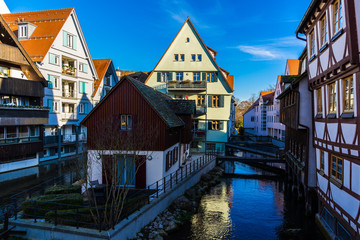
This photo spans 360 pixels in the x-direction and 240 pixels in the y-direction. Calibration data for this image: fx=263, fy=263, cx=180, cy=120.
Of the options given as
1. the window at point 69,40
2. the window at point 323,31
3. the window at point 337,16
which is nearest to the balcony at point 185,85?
the window at point 69,40

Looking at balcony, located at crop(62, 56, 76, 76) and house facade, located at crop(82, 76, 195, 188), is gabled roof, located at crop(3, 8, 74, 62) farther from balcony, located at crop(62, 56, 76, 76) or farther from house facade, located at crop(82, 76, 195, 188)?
house facade, located at crop(82, 76, 195, 188)

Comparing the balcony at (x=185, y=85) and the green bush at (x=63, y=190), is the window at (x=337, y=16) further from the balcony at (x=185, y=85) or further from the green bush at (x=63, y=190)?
the balcony at (x=185, y=85)

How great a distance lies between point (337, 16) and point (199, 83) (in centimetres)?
2394

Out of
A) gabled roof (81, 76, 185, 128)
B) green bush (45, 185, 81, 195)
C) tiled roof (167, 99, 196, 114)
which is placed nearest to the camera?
green bush (45, 185, 81, 195)

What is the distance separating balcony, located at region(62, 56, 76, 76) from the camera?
33.4m

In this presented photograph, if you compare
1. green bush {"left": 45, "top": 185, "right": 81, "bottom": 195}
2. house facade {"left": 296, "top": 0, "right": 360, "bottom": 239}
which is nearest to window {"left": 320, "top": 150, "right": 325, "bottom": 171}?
house facade {"left": 296, "top": 0, "right": 360, "bottom": 239}

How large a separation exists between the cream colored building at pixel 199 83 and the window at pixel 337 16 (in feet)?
76.2

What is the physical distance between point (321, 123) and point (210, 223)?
8297 millimetres

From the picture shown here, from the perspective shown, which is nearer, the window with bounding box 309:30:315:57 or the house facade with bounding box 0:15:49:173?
the window with bounding box 309:30:315:57

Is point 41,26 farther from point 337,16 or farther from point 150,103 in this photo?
point 337,16

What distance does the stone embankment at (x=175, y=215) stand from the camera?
12891 mm

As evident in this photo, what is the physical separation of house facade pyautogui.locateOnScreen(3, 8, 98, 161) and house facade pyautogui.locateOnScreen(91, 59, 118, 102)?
1.80 m

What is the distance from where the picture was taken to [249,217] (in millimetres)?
16672

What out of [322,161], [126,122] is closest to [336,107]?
[322,161]
